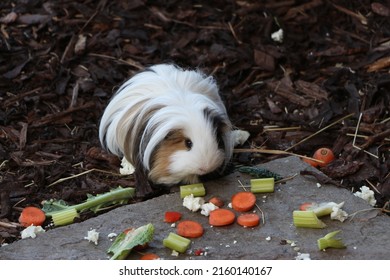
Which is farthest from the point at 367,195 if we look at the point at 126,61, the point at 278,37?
the point at 126,61

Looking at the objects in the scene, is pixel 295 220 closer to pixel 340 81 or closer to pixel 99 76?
pixel 340 81

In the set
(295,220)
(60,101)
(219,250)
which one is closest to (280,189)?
(295,220)

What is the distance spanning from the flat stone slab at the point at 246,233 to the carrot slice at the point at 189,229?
0.02m

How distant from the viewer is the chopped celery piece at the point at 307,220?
2.80 metres

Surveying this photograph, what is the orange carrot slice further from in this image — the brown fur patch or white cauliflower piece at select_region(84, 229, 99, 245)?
white cauliflower piece at select_region(84, 229, 99, 245)

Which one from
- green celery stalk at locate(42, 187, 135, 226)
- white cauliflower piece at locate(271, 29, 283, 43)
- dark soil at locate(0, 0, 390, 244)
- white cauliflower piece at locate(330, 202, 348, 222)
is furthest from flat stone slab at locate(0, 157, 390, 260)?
white cauliflower piece at locate(271, 29, 283, 43)

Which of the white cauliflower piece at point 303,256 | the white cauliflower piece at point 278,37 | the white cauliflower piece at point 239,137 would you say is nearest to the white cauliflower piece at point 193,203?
the white cauliflower piece at point 303,256

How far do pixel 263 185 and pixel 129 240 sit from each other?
65 cm

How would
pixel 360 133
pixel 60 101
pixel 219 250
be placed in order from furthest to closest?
1. pixel 60 101
2. pixel 360 133
3. pixel 219 250

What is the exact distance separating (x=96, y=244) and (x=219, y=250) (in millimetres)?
445

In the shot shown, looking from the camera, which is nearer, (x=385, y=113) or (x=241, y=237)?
(x=241, y=237)

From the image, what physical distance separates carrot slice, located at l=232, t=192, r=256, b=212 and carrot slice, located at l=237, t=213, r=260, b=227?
7cm

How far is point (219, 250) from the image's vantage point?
2.74m

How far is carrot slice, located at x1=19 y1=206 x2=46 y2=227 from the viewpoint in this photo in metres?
3.06
